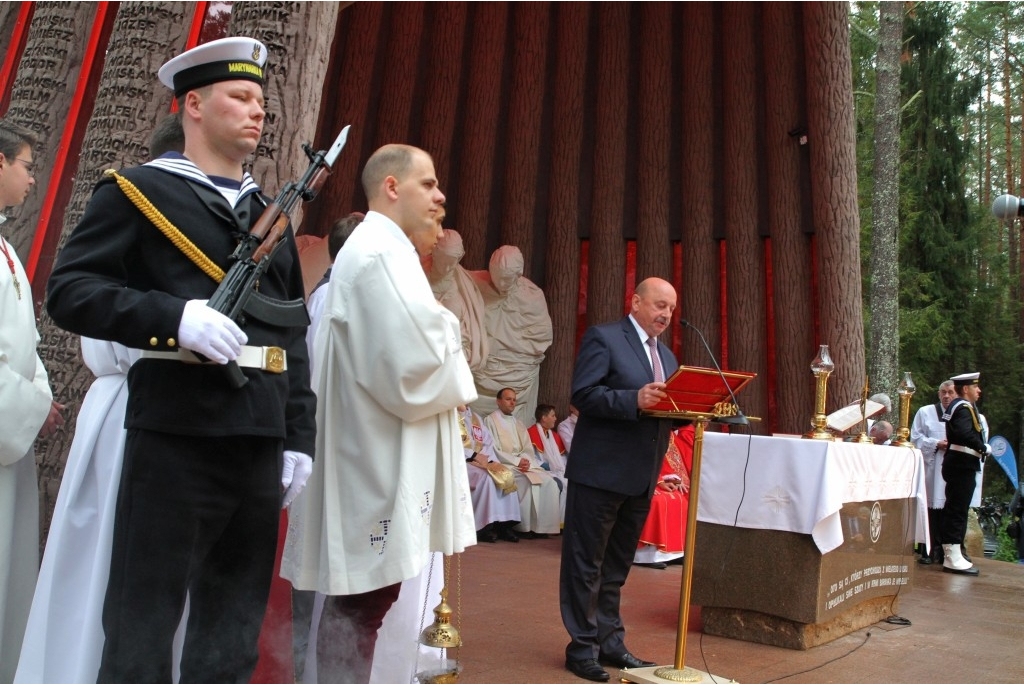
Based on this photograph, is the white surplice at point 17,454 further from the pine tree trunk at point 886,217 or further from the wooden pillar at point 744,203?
the pine tree trunk at point 886,217

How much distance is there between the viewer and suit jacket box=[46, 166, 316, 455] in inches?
75.9

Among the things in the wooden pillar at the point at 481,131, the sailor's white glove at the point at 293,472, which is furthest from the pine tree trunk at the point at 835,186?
the sailor's white glove at the point at 293,472

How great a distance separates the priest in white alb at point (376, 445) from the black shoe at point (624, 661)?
5.33ft

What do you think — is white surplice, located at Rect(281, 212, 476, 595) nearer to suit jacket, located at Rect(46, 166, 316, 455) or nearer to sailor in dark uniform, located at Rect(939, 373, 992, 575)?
suit jacket, located at Rect(46, 166, 316, 455)

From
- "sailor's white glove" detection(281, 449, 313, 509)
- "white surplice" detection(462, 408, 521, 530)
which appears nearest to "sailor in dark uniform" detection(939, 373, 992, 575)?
"white surplice" detection(462, 408, 521, 530)

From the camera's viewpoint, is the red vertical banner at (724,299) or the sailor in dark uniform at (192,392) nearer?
the sailor in dark uniform at (192,392)

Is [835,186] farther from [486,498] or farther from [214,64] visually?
[214,64]

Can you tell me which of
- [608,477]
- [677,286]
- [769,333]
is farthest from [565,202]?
[608,477]

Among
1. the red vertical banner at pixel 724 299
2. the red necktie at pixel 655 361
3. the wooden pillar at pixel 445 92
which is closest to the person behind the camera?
the red necktie at pixel 655 361

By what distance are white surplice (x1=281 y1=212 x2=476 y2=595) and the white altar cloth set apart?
2.22 m

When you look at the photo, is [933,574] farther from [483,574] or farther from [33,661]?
[33,661]

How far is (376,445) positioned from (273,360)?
56 centimetres

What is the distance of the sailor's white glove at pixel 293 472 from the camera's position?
2.22 meters

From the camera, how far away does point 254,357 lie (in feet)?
6.79
